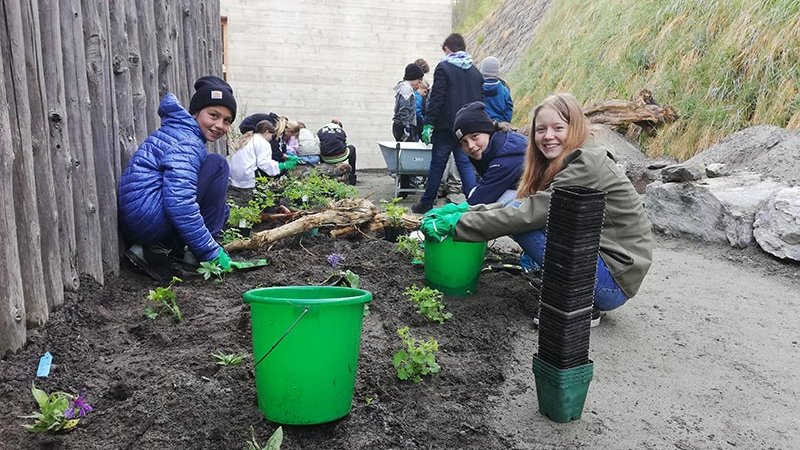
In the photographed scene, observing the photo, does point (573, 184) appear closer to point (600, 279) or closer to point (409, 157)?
point (600, 279)

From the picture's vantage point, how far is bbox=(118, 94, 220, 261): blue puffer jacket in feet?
12.7

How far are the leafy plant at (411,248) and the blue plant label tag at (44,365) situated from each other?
8.19 feet

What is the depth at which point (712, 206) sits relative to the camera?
19.0 ft

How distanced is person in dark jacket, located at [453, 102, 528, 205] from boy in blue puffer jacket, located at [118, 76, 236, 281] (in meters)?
1.63

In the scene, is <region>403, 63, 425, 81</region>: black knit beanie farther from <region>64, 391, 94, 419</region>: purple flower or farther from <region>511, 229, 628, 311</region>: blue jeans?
<region>64, 391, 94, 419</region>: purple flower

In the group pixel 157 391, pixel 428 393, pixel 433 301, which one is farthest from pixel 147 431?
pixel 433 301

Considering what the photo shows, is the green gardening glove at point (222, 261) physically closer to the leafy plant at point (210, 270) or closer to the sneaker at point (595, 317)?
the leafy plant at point (210, 270)

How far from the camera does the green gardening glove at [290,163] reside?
9203 millimetres

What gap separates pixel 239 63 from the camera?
13.0 m

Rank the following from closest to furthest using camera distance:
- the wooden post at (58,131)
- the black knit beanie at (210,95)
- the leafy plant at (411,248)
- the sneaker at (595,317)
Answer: the wooden post at (58,131)
the sneaker at (595,317)
the black knit beanie at (210,95)
the leafy plant at (411,248)

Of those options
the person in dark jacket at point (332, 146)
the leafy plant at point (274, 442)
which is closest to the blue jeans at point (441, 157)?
the person in dark jacket at point (332, 146)

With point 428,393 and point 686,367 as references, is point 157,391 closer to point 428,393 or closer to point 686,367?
point 428,393

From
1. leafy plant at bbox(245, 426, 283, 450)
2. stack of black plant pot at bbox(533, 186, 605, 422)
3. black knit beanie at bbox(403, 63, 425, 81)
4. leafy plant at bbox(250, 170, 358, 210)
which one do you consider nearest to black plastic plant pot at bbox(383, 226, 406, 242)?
leafy plant at bbox(250, 170, 358, 210)

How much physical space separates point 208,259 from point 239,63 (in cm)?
978
